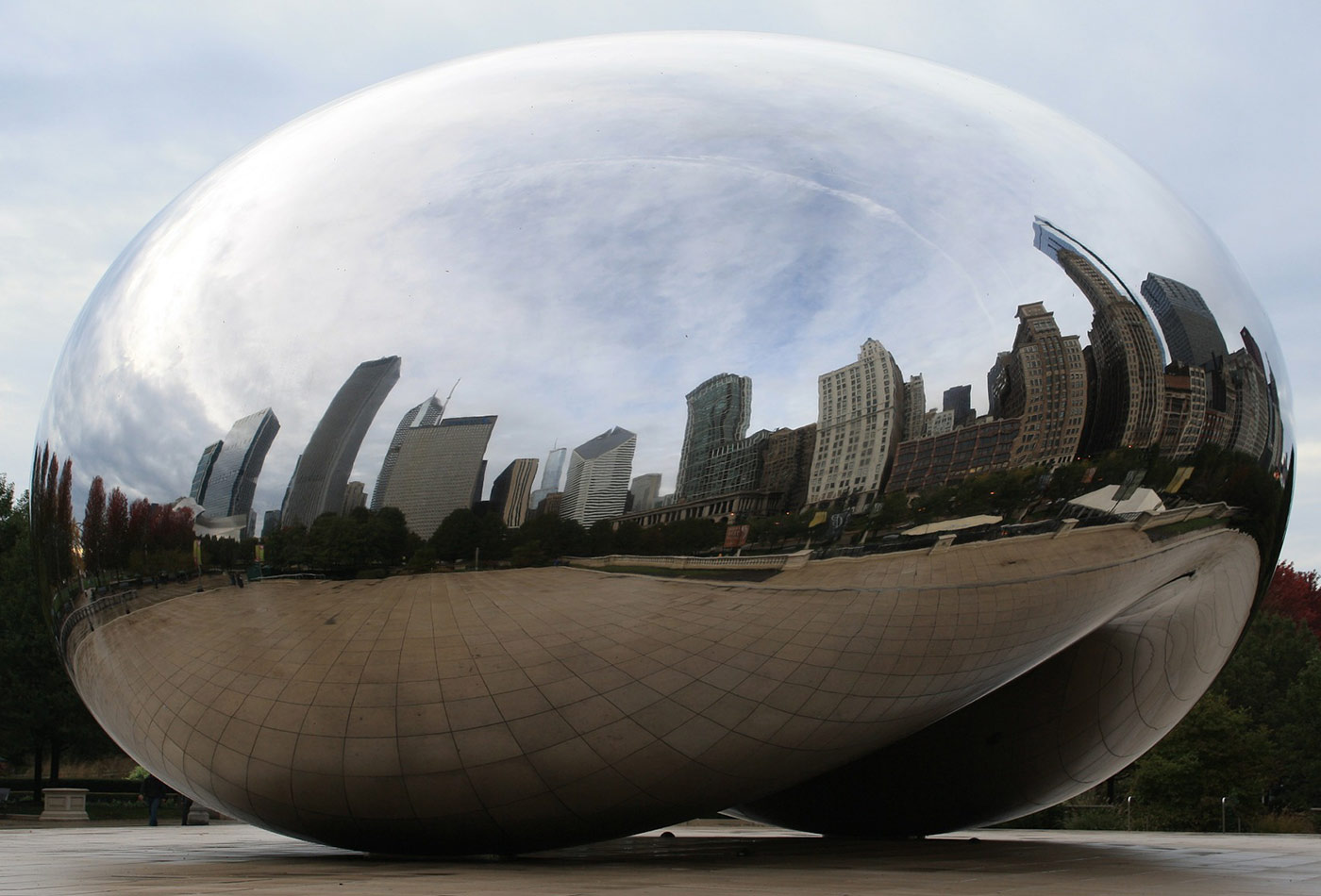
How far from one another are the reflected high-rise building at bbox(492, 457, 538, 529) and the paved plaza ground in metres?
1.66

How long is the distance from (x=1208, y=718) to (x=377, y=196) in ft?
78.7

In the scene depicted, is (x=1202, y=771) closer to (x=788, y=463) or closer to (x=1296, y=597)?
(x=788, y=463)

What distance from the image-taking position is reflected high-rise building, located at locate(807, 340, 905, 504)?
602 centimetres

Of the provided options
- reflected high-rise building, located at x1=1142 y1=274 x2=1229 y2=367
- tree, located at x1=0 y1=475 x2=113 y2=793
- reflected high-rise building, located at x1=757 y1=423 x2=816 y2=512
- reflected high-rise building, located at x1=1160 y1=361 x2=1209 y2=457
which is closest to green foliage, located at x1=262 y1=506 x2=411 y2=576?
reflected high-rise building, located at x1=757 y1=423 x2=816 y2=512

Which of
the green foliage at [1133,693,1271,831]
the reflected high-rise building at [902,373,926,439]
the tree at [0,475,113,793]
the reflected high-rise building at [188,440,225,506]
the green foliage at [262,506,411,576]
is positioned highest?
the reflected high-rise building at [902,373,926,439]

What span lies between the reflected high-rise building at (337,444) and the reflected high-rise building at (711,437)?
1464 millimetres

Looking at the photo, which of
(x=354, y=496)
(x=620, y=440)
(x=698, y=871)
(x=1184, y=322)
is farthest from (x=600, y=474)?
(x=1184, y=322)

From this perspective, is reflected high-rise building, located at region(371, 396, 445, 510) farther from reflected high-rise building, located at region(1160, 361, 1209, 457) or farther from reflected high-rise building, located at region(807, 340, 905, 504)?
reflected high-rise building, located at region(1160, 361, 1209, 457)

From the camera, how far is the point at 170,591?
6680 millimetres

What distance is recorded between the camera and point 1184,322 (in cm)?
716

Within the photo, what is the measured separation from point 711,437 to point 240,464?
2371mm

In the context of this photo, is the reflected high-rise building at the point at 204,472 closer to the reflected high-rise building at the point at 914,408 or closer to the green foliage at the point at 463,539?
the green foliage at the point at 463,539

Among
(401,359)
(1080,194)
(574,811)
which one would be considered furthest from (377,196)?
(1080,194)

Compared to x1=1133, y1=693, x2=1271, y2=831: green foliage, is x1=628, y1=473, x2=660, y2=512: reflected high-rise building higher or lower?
higher
